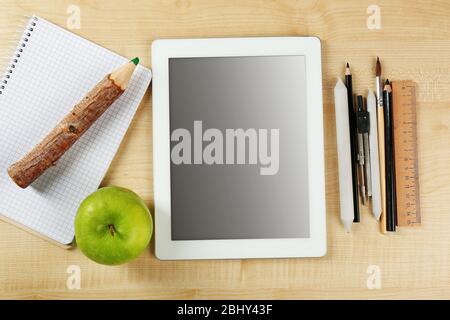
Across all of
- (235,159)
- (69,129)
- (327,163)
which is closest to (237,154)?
(235,159)

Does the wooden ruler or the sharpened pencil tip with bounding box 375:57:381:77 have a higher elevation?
the sharpened pencil tip with bounding box 375:57:381:77

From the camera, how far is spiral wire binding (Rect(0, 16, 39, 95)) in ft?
2.44

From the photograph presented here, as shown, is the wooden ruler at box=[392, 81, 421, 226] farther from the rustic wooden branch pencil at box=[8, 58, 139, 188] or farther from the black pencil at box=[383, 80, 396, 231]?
the rustic wooden branch pencil at box=[8, 58, 139, 188]

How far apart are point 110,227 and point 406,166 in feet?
1.42

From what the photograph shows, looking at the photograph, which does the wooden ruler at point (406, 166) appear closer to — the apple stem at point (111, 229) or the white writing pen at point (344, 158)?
the white writing pen at point (344, 158)

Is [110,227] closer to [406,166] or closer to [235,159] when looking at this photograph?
[235,159]

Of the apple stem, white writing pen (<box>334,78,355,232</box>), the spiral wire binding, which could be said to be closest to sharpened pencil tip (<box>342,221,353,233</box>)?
white writing pen (<box>334,78,355,232</box>)

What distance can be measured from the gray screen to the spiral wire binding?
22 cm

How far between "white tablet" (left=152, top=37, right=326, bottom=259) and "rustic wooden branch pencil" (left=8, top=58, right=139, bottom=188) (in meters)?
0.06

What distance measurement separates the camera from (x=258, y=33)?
2.49 ft

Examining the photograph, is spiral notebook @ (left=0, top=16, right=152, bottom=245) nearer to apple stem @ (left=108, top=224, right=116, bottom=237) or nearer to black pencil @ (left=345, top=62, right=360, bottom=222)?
apple stem @ (left=108, top=224, right=116, bottom=237)

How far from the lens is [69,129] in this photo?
71cm

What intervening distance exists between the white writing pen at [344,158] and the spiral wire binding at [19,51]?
461mm

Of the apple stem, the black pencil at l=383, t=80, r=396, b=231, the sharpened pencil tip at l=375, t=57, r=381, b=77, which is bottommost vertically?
the apple stem
